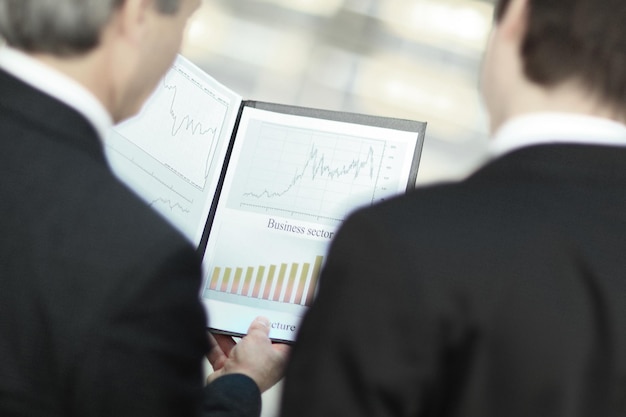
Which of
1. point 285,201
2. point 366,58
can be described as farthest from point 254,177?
point 366,58

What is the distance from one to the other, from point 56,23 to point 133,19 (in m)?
0.08

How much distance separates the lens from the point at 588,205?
68 centimetres

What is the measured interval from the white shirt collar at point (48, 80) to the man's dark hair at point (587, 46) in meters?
0.44

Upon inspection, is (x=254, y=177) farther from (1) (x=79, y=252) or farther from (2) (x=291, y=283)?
(1) (x=79, y=252)

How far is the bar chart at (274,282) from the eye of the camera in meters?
1.46

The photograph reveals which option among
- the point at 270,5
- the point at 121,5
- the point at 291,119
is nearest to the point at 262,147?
the point at 291,119

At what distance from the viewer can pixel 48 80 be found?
78cm

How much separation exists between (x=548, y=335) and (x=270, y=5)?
7.13 feet

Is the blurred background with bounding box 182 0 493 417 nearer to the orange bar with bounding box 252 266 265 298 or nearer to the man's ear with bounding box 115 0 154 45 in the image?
the orange bar with bounding box 252 266 265 298

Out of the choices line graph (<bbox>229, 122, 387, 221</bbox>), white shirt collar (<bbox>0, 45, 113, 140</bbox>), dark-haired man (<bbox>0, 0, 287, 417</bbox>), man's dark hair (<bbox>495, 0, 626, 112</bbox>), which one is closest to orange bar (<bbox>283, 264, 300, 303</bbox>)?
line graph (<bbox>229, 122, 387, 221</bbox>)

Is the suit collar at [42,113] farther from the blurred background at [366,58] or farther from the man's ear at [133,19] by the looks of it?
the blurred background at [366,58]

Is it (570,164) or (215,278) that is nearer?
(570,164)

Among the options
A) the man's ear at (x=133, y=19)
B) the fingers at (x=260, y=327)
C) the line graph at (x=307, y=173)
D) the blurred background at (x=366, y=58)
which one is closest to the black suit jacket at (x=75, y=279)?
the man's ear at (x=133, y=19)

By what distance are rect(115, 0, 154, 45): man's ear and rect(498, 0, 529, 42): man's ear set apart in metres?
0.37
